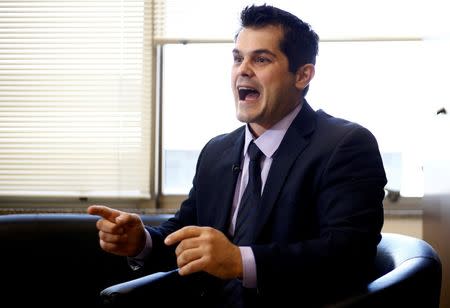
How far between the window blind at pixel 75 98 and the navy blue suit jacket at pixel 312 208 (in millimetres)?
1182

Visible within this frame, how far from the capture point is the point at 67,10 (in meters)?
3.00

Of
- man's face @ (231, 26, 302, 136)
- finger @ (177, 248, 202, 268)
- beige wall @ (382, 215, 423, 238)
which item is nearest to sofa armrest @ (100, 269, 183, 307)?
finger @ (177, 248, 202, 268)

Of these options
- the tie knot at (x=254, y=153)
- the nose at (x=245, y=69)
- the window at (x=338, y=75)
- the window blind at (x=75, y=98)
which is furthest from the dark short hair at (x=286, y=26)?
the window blind at (x=75, y=98)

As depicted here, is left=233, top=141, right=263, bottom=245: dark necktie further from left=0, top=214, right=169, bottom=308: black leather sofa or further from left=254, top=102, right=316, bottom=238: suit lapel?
left=0, top=214, right=169, bottom=308: black leather sofa

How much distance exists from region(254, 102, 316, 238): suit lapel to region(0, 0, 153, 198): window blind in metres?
1.42

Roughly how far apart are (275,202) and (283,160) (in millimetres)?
126

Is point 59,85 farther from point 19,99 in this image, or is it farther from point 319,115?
point 319,115

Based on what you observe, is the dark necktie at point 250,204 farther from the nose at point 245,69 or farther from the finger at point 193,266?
the finger at point 193,266

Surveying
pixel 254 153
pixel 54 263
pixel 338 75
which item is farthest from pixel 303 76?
pixel 54 263

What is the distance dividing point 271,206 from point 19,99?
1876 millimetres

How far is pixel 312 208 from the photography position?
1626mm

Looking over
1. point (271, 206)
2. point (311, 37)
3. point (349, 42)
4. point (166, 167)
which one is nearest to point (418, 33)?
point (349, 42)

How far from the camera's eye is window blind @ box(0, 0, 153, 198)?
298 cm

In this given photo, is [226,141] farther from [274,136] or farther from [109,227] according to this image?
[109,227]
